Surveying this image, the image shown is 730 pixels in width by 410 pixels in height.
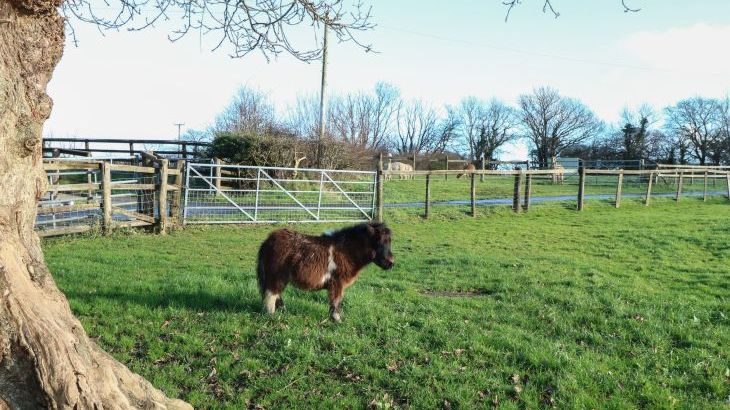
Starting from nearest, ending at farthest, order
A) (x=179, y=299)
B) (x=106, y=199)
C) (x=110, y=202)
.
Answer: (x=179, y=299), (x=106, y=199), (x=110, y=202)

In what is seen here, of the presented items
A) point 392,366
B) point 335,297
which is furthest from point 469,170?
point 392,366

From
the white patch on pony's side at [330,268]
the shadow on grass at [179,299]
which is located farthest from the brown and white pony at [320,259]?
the shadow on grass at [179,299]

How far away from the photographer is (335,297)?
6859 millimetres

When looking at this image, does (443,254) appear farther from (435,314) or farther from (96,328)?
(96,328)

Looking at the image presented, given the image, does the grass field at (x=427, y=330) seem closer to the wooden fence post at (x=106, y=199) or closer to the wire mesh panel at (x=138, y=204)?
the wooden fence post at (x=106, y=199)

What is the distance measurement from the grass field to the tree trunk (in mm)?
1774

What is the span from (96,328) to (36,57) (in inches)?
156

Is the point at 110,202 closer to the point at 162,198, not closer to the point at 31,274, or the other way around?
the point at 162,198

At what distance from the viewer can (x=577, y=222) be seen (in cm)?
1922

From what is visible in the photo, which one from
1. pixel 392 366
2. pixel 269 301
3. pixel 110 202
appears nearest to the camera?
pixel 392 366

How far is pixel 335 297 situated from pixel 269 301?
82 centimetres

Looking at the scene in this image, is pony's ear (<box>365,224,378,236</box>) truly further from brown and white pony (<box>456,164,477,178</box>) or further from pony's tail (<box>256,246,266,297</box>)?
brown and white pony (<box>456,164,477,178</box>)

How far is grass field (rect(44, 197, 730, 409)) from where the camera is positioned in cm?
493

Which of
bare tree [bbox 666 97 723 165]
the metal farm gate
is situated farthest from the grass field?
bare tree [bbox 666 97 723 165]
